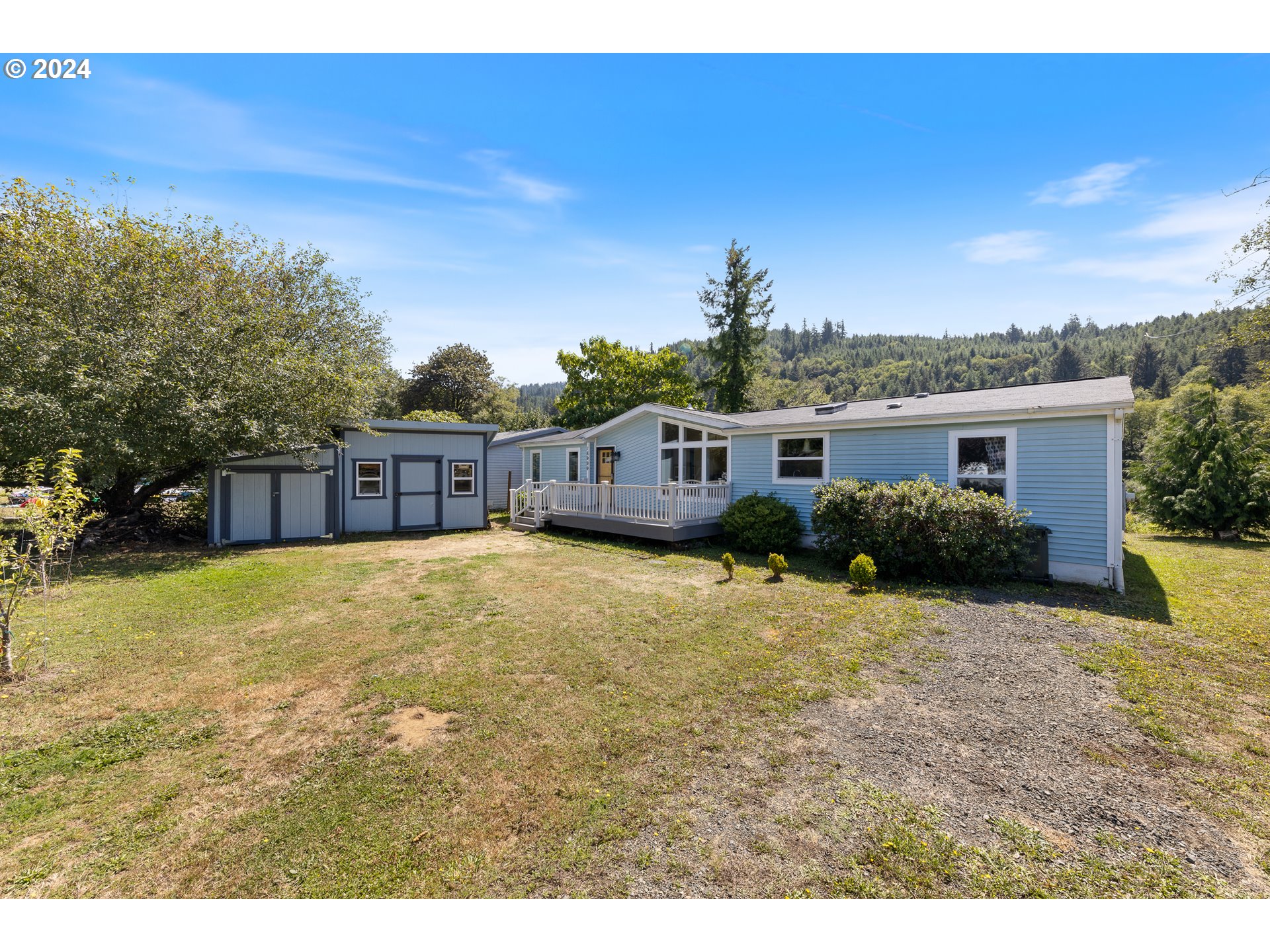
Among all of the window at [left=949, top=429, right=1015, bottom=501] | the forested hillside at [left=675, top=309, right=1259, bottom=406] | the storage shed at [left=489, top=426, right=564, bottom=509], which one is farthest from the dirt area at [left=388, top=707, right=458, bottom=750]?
the forested hillside at [left=675, top=309, right=1259, bottom=406]

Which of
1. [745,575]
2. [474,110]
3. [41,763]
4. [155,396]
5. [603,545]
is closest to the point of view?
[41,763]

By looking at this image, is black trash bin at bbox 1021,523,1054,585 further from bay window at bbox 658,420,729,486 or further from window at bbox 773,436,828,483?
bay window at bbox 658,420,729,486

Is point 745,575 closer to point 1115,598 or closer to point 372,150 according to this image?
point 1115,598

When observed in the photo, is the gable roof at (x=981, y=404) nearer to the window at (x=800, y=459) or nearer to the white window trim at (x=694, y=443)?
the window at (x=800, y=459)

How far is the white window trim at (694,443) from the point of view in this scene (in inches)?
499

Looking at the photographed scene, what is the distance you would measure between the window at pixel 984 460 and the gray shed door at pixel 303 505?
14.4m

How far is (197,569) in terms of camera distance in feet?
29.2

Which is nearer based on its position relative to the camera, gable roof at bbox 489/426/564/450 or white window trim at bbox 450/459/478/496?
white window trim at bbox 450/459/478/496

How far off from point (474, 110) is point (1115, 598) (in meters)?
10.6

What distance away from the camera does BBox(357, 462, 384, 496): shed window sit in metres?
13.8

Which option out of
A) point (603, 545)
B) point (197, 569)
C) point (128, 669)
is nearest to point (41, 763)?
point (128, 669)

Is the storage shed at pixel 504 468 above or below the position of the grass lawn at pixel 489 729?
above

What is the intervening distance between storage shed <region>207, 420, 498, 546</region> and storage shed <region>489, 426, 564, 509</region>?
6.39m

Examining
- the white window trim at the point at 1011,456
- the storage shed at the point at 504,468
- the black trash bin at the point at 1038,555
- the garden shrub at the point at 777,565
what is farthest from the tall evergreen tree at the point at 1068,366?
the garden shrub at the point at 777,565
